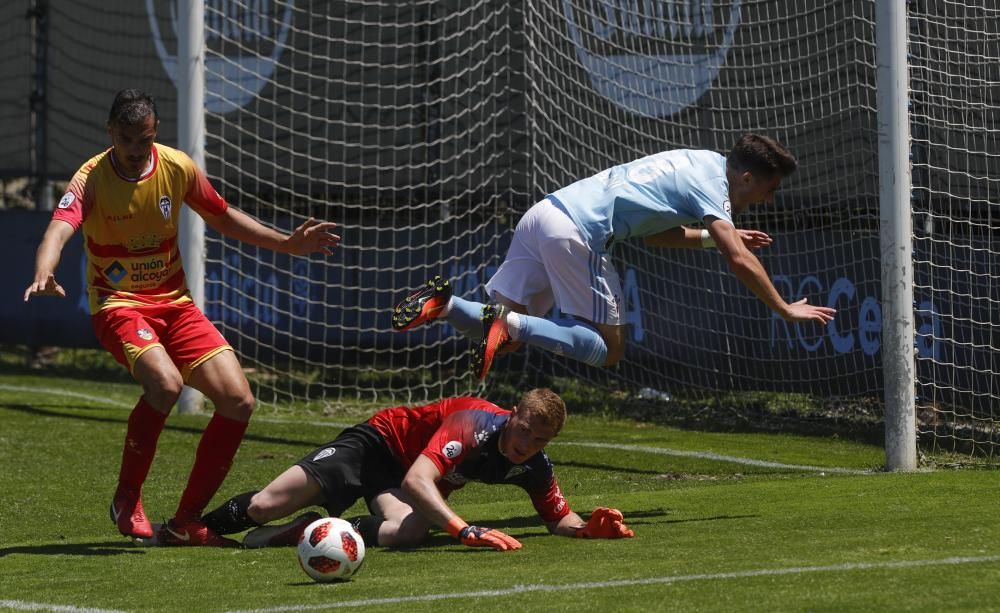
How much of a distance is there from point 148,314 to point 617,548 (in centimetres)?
239

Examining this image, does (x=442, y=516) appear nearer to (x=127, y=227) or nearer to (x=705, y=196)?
(x=127, y=227)

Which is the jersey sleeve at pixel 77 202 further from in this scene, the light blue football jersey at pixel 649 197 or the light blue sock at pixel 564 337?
the light blue football jersey at pixel 649 197

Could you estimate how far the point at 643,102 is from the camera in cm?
1189

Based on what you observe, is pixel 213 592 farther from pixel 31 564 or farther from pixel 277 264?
→ pixel 277 264

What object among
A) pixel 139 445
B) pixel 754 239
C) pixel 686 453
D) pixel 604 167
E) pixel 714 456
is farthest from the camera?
pixel 604 167

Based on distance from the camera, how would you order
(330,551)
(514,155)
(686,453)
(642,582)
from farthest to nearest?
(514,155) < (686,453) < (330,551) < (642,582)

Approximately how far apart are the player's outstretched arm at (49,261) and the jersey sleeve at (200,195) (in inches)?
27.5

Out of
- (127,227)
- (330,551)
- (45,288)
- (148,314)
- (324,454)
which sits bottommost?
(324,454)

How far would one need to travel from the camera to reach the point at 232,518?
6566mm

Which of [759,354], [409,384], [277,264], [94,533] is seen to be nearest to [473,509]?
[94,533]

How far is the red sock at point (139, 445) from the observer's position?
659 centimetres

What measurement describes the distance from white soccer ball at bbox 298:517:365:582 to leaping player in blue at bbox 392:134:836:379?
1541 millimetres

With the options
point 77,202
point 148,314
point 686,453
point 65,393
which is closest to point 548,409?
point 148,314

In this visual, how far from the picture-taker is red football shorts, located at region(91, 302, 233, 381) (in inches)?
255
